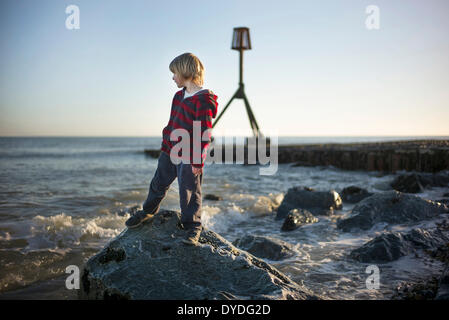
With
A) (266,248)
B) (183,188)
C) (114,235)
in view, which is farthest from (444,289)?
(114,235)

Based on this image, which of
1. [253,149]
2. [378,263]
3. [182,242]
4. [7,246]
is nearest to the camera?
[182,242]

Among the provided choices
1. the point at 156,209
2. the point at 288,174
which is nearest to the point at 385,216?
the point at 156,209

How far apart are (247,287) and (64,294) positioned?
2.48 metres

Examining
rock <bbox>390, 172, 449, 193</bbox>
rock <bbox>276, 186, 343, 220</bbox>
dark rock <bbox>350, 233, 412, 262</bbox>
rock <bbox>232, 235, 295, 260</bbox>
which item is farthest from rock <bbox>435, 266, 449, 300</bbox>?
rock <bbox>390, 172, 449, 193</bbox>

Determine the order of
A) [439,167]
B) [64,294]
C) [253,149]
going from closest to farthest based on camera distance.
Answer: [64,294] → [439,167] → [253,149]

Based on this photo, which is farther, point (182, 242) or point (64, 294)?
point (64, 294)

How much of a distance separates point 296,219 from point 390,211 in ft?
6.43

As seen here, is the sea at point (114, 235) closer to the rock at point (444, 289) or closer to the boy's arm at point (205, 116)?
the rock at point (444, 289)

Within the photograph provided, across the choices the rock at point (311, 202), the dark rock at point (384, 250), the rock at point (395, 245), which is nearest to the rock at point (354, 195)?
the rock at point (311, 202)

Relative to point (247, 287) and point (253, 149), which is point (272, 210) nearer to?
point (247, 287)

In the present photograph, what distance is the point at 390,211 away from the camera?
6711 millimetres

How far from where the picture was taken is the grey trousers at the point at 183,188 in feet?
10.5

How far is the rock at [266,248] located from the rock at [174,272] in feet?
6.18

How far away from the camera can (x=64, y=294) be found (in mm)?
3873
